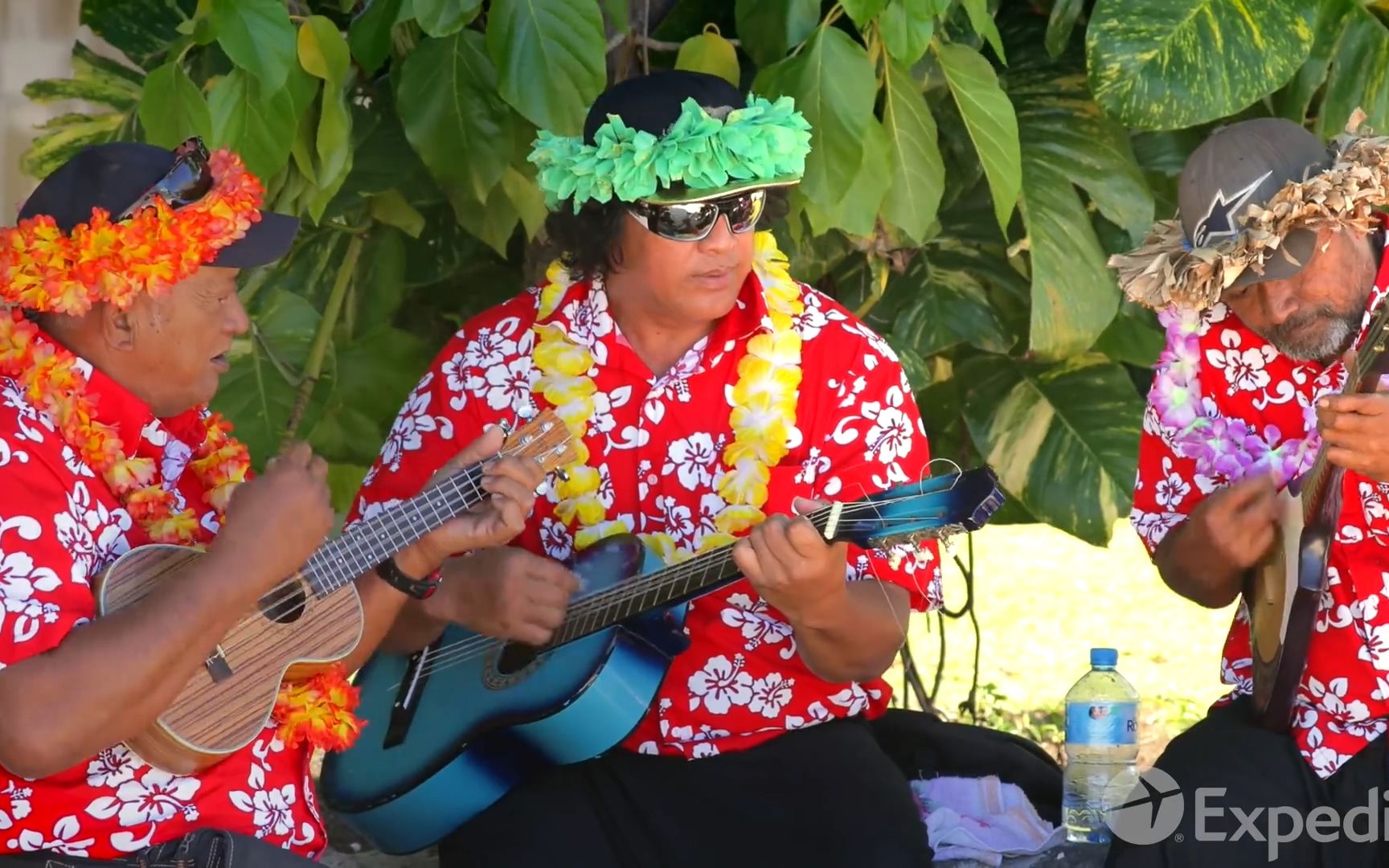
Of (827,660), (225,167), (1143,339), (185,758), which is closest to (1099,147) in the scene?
(1143,339)

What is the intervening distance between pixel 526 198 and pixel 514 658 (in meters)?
1.07

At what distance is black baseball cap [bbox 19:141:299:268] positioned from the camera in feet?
7.93

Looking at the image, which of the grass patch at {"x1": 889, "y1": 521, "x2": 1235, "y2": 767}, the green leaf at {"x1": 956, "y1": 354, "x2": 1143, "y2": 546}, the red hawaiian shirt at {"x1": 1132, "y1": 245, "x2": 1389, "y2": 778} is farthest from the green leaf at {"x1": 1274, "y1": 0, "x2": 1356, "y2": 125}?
the grass patch at {"x1": 889, "y1": 521, "x2": 1235, "y2": 767}

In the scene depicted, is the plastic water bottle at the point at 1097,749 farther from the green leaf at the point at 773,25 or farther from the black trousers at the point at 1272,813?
the green leaf at the point at 773,25

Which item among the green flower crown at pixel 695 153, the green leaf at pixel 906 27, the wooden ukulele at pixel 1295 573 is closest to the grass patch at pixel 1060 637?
the green leaf at pixel 906 27

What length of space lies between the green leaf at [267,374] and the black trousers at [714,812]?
3.88ft

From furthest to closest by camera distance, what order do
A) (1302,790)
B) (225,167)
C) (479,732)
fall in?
(479,732), (1302,790), (225,167)

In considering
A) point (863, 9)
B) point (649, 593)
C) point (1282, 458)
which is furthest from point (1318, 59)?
point (649, 593)

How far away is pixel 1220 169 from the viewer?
278cm

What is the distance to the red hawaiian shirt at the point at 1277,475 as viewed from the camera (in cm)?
275

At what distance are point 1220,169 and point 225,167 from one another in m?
1.45

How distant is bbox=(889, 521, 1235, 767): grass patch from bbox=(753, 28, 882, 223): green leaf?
2324 millimetres

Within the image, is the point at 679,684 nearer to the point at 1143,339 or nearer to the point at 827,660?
the point at 827,660

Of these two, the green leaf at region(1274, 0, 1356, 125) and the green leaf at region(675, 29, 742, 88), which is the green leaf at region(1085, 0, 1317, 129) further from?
the green leaf at region(675, 29, 742, 88)
